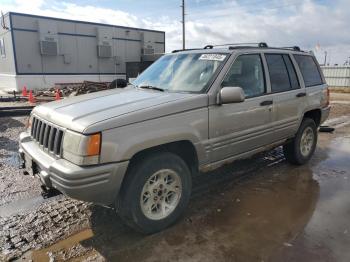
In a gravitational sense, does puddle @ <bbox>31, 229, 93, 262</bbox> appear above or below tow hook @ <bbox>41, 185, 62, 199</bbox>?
below

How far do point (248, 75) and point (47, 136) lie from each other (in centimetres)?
266

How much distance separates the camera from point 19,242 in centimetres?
329

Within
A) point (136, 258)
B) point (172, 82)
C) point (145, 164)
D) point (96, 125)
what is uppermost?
point (172, 82)

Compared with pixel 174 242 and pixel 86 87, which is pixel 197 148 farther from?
pixel 86 87

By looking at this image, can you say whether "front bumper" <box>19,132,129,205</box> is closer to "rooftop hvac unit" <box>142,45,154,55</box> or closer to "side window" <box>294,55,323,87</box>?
"side window" <box>294,55,323,87</box>

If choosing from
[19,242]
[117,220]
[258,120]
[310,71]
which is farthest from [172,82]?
[310,71]

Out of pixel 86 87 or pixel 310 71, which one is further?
pixel 86 87

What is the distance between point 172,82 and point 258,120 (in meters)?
1.30

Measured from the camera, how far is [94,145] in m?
2.83

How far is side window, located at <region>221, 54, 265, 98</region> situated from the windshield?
0.68 ft

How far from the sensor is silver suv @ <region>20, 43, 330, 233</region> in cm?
291

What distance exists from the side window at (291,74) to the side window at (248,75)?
0.79 metres

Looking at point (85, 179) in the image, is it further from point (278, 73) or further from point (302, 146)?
point (302, 146)

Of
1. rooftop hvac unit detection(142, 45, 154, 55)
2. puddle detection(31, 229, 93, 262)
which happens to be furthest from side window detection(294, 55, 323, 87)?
rooftop hvac unit detection(142, 45, 154, 55)
